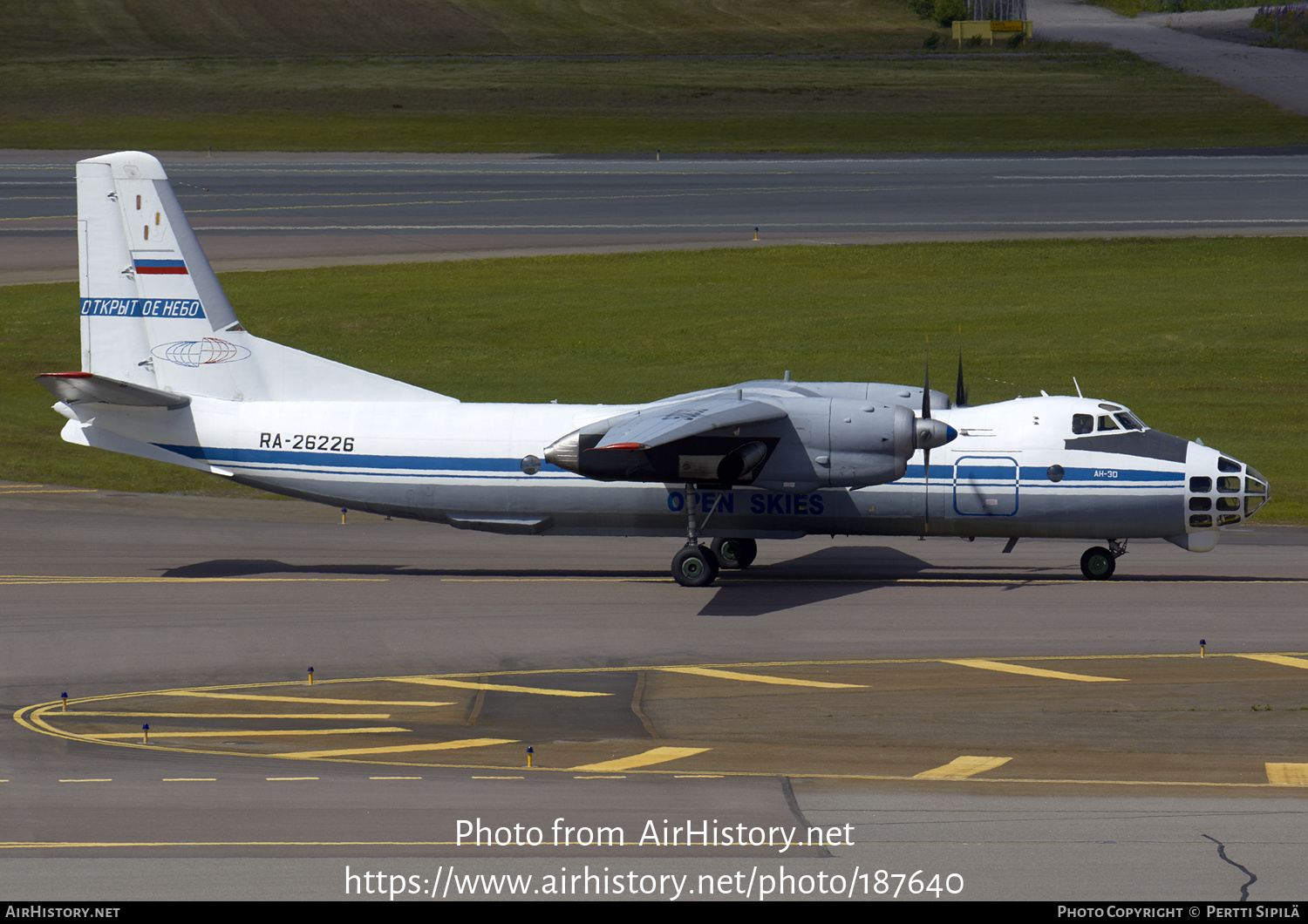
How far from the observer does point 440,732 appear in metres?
18.0

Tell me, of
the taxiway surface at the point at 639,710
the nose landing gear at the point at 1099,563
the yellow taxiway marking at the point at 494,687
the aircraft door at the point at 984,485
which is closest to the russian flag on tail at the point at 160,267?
the taxiway surface at the point at 639,710

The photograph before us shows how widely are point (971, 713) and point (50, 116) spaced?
313 ft

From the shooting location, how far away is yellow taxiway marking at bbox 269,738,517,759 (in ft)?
55.5

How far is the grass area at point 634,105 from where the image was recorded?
8856cm

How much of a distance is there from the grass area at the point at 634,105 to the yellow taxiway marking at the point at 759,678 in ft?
222

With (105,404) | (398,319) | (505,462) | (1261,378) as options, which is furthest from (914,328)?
(105,404)

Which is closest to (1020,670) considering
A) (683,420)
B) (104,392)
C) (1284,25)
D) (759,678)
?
(759,678)

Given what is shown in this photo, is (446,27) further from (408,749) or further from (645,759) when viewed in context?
(645,759)

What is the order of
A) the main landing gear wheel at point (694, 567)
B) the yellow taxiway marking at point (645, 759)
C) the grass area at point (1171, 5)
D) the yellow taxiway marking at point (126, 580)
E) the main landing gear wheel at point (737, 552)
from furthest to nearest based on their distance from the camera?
the grass area at point (1171, 5), the main landing gear wheel at point (737, 552), the yellow taxiway marking at point (126, 580), the main landing gear wheel at point (694, 567), the yellow taxiway marking at point (645, 759)

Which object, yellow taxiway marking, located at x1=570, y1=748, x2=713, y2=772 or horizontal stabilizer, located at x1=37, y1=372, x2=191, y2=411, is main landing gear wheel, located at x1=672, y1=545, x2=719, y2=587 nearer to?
yellow taxiway marking, located at x1=570, y1=748, x2=713, y2=772

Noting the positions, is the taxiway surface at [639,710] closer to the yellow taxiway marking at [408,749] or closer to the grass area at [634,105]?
the yellow taxiway marking at [408,749]

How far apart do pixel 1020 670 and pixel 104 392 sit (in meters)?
16.5

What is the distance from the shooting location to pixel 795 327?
48031mm

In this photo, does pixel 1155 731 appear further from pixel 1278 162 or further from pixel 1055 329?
pixel 1278 162
